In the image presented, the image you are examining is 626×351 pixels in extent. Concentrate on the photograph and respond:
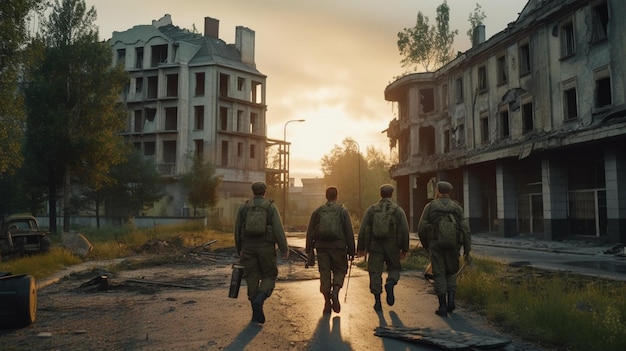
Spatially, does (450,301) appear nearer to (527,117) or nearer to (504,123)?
(527,117)

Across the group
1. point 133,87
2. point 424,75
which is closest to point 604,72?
point 424,75

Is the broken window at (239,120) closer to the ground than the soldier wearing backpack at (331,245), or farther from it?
farther from it

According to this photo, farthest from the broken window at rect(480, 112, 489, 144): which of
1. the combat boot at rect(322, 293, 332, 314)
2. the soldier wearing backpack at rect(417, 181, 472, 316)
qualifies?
the combat boot at rect(322, 293, 332, 314)

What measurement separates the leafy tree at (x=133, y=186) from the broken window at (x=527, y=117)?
1096 inches

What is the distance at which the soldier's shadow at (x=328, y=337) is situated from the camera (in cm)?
481

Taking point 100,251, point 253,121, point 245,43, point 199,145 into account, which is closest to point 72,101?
point 100,251

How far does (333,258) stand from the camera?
6.74m

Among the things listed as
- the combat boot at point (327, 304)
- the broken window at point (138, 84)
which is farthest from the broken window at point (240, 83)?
the combat boot at point (327, 304)

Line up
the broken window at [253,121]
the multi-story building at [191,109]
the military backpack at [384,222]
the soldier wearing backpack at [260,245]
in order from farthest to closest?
the broken window at [253,121]
the multi-story building at [191,109]
the military backpack at [384,222]
the soldier wearing backpack at [260,245]

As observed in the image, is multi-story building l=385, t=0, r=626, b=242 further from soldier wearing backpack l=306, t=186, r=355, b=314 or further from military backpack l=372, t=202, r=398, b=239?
soldier wearing backpack l=306, t=186, r=355, b=314

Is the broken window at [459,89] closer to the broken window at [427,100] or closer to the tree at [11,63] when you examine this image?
the broken window at [427,100]

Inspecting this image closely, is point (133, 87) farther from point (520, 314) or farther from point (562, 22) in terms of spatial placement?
point (520, 314)

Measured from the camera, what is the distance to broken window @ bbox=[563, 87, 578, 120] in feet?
67.6

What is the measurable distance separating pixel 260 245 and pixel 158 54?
4709 centimetres
